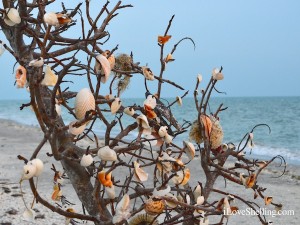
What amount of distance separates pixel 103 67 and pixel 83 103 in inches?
4.4

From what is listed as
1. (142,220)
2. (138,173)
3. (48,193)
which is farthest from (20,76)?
(48,193)

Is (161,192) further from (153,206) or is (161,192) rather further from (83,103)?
(83,103)

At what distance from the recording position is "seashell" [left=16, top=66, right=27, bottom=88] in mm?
1285

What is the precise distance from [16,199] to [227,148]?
4183 mm

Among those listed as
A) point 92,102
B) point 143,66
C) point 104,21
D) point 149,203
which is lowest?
point 149,203

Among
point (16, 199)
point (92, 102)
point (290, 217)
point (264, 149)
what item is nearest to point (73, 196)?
point (16, 199)

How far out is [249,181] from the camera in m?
1.74

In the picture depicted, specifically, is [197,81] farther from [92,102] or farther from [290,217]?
[290,217]

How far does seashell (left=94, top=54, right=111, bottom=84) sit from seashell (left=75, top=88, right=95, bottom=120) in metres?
0.06

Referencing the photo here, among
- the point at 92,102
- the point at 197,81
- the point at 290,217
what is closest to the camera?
the point at 92,102

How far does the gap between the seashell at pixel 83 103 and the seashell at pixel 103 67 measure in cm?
6

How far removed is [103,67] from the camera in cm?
132

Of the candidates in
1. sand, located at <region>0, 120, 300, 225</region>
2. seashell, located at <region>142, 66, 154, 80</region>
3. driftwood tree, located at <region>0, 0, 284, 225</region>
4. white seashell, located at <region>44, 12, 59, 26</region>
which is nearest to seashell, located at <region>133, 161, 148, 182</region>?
driftwood tree, located at <region>0, 0, 284, 225</region>

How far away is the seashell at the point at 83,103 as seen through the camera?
51.4 inches
